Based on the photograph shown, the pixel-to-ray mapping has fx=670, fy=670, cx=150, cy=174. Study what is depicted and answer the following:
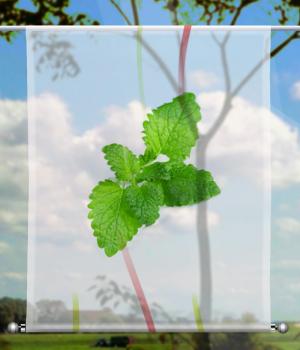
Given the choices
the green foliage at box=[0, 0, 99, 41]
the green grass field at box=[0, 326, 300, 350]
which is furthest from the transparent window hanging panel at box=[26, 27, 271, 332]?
the green foliage at box=[0, 0, 99, 41]

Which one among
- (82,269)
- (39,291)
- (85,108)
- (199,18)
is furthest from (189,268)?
(199,18)

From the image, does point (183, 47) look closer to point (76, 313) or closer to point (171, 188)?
point (171, 188)

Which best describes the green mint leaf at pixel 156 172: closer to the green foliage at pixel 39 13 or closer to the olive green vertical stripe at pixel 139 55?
the olive green vertical stripe at pixel 139 55

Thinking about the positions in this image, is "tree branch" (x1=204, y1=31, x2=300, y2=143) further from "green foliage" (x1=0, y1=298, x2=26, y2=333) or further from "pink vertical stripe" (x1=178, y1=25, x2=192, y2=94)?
"green foliage" (x1=0, y1=298, x2=26, y2=333)

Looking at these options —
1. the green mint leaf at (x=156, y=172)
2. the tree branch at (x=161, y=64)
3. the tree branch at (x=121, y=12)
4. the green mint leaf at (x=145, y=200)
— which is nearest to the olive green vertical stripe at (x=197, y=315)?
the green mint leaf at (x=145, y=200)

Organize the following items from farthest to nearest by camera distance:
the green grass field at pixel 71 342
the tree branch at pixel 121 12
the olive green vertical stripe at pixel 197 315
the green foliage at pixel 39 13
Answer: the green foliage at pixel 39 13, the tree branch at pixel 121 12, the green grass field at pixel 71 342, the olive green vertical stripe at pixel 197 315
